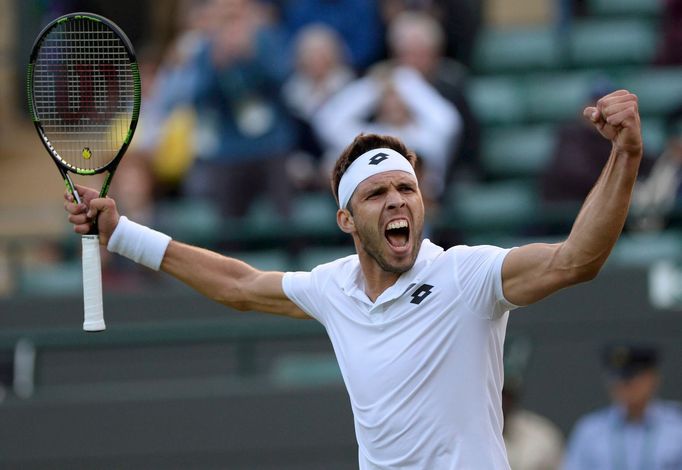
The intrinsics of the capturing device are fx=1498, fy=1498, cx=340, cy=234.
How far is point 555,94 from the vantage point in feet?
37.4

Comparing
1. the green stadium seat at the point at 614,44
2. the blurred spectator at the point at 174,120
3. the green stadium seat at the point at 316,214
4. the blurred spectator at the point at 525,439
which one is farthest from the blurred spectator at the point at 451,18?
the blurred spectator at the point at 525,439

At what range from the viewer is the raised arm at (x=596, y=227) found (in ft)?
13.9

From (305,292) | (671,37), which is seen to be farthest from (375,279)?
(671,37)

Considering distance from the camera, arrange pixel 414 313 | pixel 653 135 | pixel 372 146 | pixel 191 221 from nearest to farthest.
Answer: pixel 414 313, pixel 372 146, pixel 191 221, pixel 653 135

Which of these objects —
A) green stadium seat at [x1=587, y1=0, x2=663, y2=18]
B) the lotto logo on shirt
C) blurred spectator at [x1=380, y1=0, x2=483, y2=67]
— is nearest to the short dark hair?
the lotto logo on shirt

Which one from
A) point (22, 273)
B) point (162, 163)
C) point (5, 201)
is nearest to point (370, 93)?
point (162, 163)

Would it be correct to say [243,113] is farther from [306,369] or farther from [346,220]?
[346,220]

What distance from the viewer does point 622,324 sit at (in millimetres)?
9117

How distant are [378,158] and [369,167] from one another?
45 millimetres

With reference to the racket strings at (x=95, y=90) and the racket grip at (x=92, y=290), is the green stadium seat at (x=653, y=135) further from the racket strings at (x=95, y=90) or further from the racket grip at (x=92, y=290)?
the racket grip at (x=92, y=290)

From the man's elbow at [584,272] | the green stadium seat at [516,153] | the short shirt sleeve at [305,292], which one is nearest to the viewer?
the man's elbow at [584,272]

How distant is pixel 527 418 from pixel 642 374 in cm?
69

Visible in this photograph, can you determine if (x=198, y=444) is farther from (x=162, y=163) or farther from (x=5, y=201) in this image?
(x=5, y=201)

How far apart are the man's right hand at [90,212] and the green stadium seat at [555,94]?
21.0 feet
